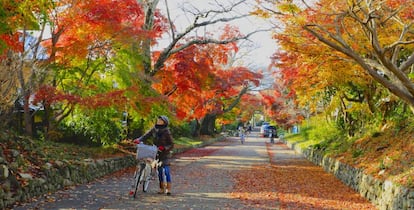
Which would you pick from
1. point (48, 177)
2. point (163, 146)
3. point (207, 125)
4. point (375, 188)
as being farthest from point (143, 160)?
point (207, 125)

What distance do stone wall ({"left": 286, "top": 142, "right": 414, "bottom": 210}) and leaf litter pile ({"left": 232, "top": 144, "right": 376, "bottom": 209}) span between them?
7.2 inches

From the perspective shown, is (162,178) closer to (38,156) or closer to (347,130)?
(38,156)

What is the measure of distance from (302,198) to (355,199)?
1.27m

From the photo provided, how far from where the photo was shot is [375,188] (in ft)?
30.7

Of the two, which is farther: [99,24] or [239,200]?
[99,24]

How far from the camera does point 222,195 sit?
980cm

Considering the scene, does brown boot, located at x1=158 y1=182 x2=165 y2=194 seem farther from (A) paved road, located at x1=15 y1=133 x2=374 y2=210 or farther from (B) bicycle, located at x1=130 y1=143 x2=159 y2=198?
(B) bicycle, located at x1=130 y1=143 x2=159 y2=198

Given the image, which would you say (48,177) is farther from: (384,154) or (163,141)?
(384,154)

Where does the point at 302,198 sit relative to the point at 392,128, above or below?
below

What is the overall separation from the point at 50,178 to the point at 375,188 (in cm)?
679

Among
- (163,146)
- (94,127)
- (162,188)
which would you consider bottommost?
(162,188)

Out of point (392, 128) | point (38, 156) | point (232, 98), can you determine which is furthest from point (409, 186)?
point (232, 98)

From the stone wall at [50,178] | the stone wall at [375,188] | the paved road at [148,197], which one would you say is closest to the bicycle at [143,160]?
the paved road at [148,197]

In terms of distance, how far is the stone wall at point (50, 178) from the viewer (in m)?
7.70
